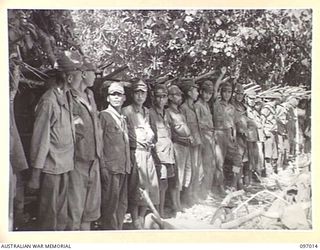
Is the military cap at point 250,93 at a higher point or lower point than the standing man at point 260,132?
higher

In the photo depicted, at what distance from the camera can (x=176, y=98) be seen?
2.42m

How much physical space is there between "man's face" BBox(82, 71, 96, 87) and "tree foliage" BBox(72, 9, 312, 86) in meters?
0.07

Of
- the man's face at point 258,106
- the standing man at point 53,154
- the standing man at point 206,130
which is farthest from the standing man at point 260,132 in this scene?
the standing man at point 53,154

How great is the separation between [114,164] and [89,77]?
Answer: 397 mm

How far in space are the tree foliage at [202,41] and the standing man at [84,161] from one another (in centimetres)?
16

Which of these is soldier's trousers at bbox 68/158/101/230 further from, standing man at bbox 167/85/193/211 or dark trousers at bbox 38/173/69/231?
standing man at bbox 167/85/193/211

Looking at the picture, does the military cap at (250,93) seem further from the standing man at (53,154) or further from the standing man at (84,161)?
the standing man at (53,154)

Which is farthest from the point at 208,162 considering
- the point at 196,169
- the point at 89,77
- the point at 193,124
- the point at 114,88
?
the point at 89,77

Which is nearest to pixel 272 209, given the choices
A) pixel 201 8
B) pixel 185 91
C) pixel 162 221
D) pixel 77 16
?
pixel 162 221

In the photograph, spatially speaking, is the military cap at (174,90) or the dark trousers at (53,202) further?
the military cap at (174,90)

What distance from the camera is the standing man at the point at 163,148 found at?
2.39 meters

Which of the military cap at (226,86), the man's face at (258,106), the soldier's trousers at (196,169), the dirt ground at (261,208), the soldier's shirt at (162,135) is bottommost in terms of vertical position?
the dirt ground at (261,208)

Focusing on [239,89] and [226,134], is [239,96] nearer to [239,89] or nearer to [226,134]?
[239,89]

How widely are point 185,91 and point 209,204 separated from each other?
1.71 feet
